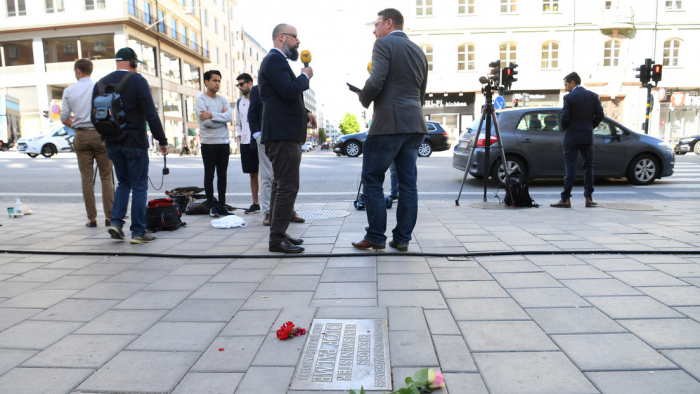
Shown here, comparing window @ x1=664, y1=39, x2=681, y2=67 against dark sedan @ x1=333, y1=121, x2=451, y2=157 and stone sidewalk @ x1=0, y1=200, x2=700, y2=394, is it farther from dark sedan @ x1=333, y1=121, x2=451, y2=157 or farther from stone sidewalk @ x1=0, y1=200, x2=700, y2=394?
stone sidewalk @ x1=0, y1=200, x2=700, y2=394

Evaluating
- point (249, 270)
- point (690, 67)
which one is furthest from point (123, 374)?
point (690, 67)

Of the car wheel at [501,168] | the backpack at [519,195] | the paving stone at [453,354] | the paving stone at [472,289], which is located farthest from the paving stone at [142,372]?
the car wheel at [501,168]

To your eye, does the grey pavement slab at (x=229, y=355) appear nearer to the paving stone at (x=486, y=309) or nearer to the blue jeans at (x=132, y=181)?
the paving stone at (x=486, y=309)

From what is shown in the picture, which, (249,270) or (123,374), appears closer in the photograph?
(123,374)

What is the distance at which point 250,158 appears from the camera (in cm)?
647

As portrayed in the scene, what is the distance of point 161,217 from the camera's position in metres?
5.49

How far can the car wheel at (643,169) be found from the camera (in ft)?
30.3

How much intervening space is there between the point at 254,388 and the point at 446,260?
235cm

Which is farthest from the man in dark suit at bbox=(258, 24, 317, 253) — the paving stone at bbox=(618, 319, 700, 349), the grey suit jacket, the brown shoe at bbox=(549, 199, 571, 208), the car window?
the car window

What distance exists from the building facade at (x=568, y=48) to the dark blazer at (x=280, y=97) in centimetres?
2998

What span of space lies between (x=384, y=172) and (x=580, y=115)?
4.03 meters

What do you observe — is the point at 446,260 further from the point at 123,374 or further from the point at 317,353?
the point at 123,374

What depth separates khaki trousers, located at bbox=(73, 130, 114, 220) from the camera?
5434mm

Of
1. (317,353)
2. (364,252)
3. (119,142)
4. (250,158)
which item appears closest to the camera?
(317,353)
